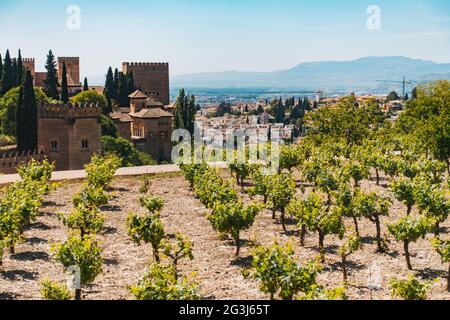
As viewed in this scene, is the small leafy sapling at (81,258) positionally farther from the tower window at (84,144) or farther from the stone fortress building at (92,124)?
the tower window at (84,144)

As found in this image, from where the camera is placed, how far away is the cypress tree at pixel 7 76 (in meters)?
71.3

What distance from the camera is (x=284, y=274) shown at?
14312 millimetres

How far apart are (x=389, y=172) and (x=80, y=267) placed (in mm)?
22997

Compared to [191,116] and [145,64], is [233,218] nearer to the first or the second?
[191,116]

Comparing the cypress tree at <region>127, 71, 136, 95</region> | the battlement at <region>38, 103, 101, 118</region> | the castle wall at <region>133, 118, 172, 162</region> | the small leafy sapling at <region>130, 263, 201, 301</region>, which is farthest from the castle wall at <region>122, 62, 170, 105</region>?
the small leafy sapling at <region>130, 263, 201, 301</region>

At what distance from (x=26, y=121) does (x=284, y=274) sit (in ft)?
148

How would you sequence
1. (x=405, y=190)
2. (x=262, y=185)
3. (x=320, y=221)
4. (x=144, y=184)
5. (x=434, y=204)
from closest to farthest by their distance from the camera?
1. (x=320, y=221)
2. (x=434, y=204)
3. (x=405, y=190)
4. (x=262, y=185)
5. (x=144, y=184)

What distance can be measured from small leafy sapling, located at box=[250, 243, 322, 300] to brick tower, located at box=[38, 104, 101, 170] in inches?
1557

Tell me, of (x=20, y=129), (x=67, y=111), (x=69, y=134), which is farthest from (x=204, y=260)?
(x=20, y=129)

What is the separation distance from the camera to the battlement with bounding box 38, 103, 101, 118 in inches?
2077

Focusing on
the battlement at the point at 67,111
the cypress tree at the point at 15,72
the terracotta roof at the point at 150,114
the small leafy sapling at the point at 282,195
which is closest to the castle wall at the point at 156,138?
the terracotta roof at the point at 150,114

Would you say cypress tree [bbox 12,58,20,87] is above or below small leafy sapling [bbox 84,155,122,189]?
above

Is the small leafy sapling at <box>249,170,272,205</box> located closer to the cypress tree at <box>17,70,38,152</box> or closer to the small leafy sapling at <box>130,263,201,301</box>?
the small leafy sapling at <box>130,263,201,301</box>

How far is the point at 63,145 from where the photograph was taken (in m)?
52.7
